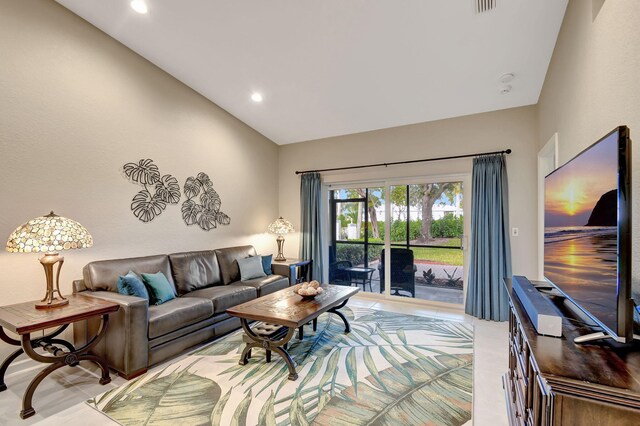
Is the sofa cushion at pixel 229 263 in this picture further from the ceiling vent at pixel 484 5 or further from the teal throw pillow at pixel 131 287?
the ceiling vent at pixel 484 5

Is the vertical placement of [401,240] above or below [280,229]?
below

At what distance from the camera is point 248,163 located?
525 cm

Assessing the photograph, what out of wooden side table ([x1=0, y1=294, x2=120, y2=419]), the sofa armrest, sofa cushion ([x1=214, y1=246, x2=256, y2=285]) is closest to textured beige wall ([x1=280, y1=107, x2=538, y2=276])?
sofa cushion ([x1=214, y1=246, x2=256, y2=285])

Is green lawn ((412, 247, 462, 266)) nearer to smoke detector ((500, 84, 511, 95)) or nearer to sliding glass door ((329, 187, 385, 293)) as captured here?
sliding glass door ((329, 187, 385, 293))

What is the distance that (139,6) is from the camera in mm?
2980

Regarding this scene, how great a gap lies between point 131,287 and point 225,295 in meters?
0.97

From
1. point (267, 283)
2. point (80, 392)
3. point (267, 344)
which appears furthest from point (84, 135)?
point (267, 344)

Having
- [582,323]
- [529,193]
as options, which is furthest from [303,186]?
[582,323]

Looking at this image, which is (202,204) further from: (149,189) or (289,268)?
(289,268)

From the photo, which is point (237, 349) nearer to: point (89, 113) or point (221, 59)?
point (89, 113)

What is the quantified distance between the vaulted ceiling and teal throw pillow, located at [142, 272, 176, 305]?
2612 millimetres

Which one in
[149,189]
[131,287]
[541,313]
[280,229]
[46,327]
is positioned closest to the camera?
[541,313]

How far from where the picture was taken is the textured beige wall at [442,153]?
3934 millimetres

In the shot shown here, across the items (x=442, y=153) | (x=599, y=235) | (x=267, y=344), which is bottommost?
(x=267, y=344)
